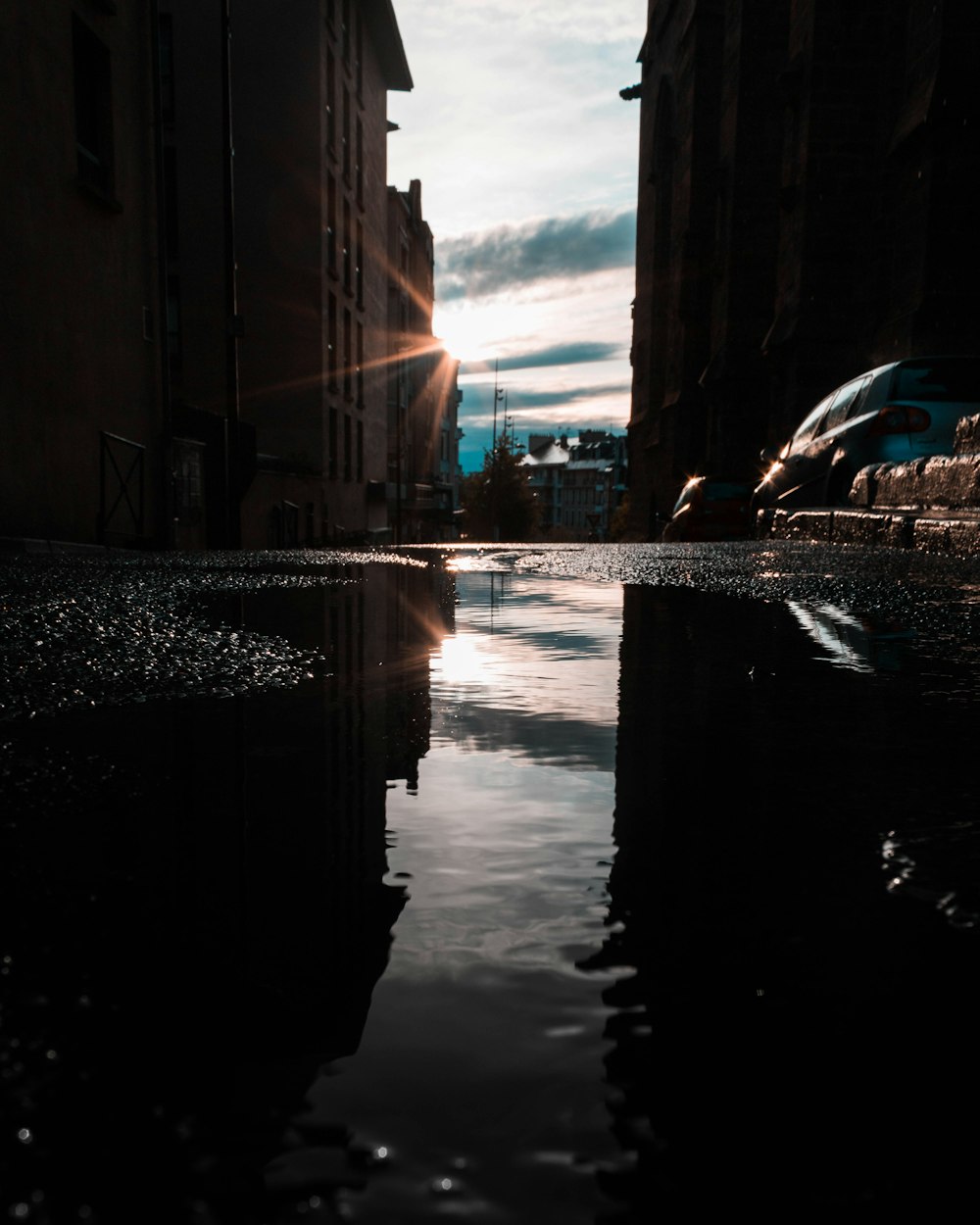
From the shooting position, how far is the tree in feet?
248

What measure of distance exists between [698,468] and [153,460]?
17.3m

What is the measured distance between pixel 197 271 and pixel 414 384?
30.3 metres

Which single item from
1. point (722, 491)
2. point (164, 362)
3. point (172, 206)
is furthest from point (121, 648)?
point (172, 206)

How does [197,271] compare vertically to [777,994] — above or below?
above

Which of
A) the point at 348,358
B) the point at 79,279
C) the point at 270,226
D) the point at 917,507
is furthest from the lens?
the point at 348,358

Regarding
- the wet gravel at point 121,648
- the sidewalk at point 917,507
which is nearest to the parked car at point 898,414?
the sidewalk at point 917,507

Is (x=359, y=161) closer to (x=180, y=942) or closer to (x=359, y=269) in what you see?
(x=359, y=269)

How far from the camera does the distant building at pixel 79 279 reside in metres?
10.4

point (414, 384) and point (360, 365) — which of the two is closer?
point (360, 365)

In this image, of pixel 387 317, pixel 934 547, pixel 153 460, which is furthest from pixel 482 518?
pixel 934 547

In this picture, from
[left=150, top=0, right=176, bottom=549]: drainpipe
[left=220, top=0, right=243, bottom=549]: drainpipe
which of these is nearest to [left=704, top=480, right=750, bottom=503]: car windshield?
[left=220, top=0, right=243, bottom=549]: drainpipe

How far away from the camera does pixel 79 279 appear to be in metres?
11.9

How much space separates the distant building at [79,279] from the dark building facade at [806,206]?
10249mm

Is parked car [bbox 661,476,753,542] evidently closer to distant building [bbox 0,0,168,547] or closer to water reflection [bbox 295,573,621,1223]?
distant building [bbox 0,0,168,547]
